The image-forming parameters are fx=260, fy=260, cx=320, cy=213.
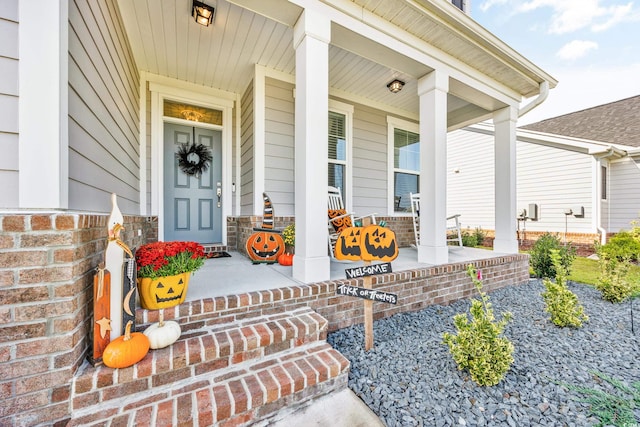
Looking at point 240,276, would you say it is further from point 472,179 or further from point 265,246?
point 472,179

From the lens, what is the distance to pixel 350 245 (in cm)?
189

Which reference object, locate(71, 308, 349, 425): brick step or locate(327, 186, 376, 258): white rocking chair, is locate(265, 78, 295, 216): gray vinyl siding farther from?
locate(71, 308, 349, 425): brick step

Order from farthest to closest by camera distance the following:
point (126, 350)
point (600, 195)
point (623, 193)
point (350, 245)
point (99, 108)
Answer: point (623, 193) → point (600, 195) → point (350, 245) → point (99, 108) → point (126, 350)

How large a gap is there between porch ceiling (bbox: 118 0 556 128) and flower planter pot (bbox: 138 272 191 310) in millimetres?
2051

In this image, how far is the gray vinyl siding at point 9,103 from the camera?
3.43ft

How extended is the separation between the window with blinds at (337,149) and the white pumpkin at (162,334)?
Answer: 2.94m

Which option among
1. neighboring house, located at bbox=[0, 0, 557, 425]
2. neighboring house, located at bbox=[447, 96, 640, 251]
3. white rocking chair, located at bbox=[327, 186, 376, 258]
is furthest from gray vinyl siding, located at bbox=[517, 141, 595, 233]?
white rocking chair, located at bbox=[327, 186, 376, 258]

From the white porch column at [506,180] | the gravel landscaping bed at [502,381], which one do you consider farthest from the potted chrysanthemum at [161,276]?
the white porch column at [506,180]

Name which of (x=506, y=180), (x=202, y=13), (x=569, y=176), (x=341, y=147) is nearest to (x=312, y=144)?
(x=202, y=13)

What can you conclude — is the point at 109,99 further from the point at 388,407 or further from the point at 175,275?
the point at 388,407

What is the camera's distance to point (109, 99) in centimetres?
196

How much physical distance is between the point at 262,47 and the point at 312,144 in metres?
1.59

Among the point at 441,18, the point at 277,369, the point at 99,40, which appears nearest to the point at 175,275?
the point at 277,369

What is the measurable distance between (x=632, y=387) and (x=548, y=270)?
2.89 m
